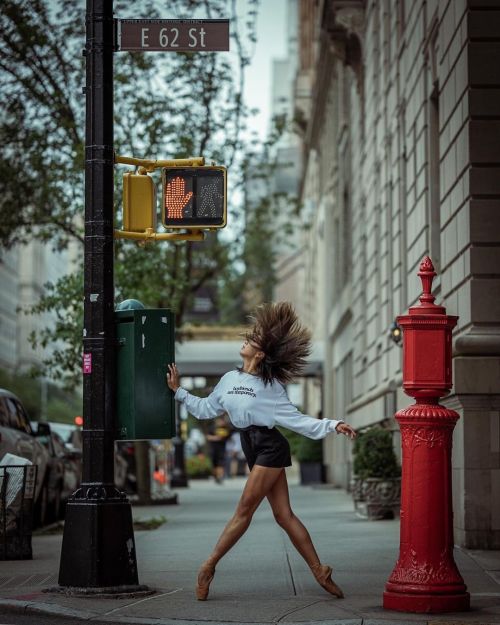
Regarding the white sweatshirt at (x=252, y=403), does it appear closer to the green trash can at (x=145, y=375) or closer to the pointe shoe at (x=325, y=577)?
the green trash can at (x=145, y=375)

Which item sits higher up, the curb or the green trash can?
the green trash can

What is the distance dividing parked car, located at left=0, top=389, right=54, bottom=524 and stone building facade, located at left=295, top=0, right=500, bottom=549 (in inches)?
196

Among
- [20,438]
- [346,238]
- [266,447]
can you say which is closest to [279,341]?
[266,447]

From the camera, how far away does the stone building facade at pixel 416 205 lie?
13.0 m

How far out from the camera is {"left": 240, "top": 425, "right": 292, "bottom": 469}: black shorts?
29.6 ft

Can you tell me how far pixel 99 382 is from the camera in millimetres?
9531

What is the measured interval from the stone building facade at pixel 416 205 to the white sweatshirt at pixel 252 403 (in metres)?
4.30

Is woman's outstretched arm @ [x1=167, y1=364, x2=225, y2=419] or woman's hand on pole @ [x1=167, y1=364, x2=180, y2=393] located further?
woman's hand on pole @ [x1=167, y1=364, x2=180, y2=393]

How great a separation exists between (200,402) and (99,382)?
0.79 metres

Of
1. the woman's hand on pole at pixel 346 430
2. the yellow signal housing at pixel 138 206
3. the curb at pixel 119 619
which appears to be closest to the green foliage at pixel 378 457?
the yellow signal housing at pixel 138 206

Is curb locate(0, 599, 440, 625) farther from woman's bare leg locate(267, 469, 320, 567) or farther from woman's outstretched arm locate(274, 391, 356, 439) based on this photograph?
woman's outstretched arm locate(274, 391, 356, 439)

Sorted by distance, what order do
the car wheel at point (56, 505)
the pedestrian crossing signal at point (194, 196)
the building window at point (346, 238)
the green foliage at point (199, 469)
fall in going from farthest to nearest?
1. the green foliage at point (199, 469)
2. the building window at point (346, 238)
3. the car wheel at point (56, 505)
4. the pedestrian crossing signal at point (194, 196)

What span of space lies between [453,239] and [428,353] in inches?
240

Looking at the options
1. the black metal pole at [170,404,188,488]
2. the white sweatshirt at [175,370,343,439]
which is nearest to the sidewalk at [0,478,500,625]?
the white sweatshirt at [175,370,343,439]
